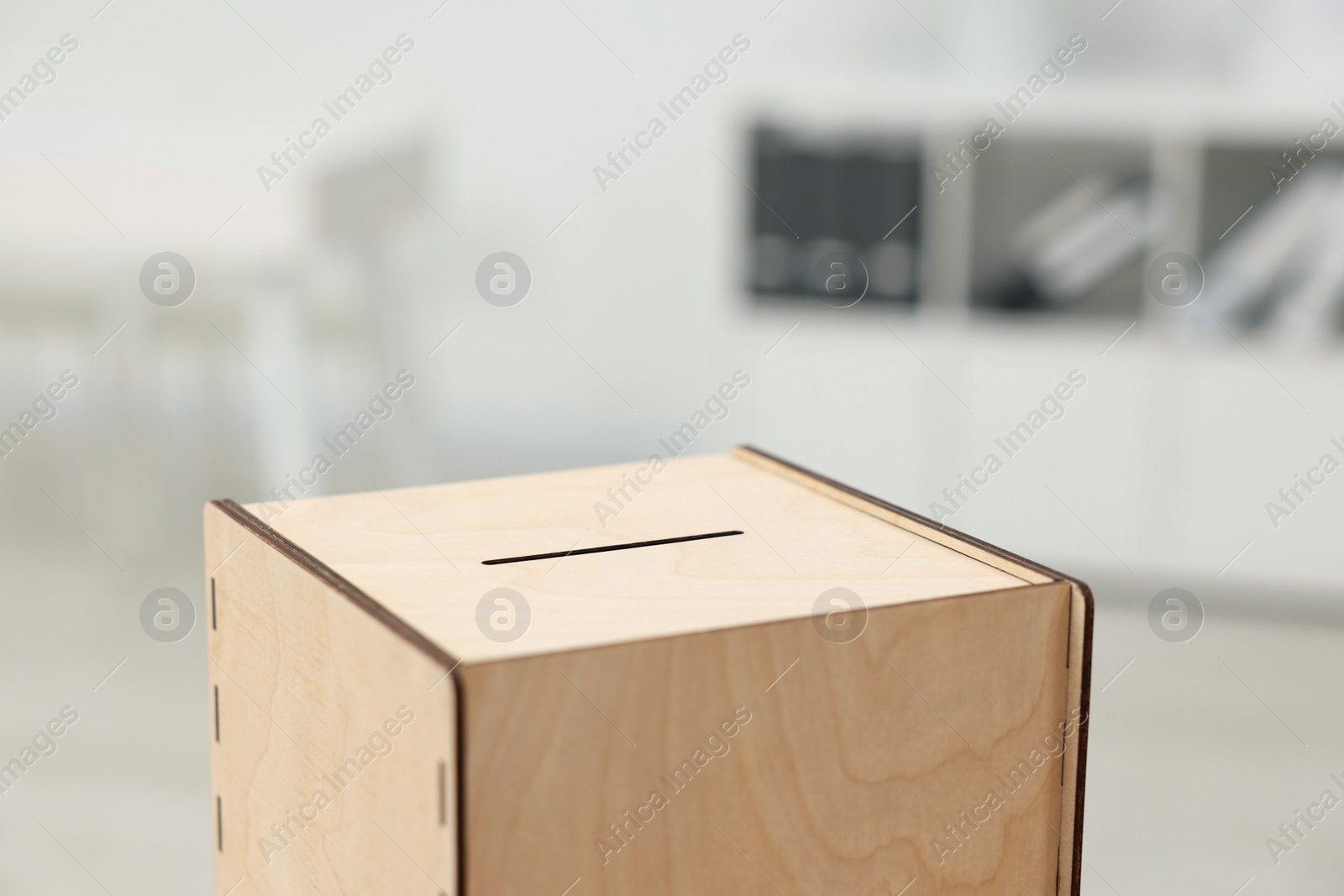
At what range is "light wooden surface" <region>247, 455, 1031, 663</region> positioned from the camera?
74cm

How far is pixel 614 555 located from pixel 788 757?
0.21 metres

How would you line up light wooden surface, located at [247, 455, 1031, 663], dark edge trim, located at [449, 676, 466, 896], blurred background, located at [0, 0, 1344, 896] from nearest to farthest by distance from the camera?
1. dark edge trim, located at [449, 676, 466, 896]
2. light wooden surface, located at [247, 455, 1031, 663]
3. blurred background, located at [0, 0, 1344, 896]

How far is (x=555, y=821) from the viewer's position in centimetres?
69

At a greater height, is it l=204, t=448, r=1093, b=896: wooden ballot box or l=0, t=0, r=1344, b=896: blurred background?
l=0, t=0, r=1344, b=896: blurred background

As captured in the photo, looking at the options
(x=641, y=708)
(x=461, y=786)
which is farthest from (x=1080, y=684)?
(x=461, y=786)

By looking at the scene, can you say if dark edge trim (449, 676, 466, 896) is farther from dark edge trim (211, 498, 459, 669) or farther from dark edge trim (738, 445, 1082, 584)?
dark edge trim (738, 445, 1082, 584)

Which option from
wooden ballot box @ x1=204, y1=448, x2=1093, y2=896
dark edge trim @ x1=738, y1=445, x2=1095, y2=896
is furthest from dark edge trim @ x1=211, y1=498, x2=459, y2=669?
dark edge trim @ x1=738, y1=445, x2=1095, y2=896

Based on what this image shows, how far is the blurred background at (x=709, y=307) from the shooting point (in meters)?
2.53

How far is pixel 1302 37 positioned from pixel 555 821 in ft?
10.7

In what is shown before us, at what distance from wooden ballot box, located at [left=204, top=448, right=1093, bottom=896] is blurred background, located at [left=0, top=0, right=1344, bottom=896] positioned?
1.25 metres

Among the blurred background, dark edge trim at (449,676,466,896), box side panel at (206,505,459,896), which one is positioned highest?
the blurred background

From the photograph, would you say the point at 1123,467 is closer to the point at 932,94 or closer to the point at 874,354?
the point at 874,354

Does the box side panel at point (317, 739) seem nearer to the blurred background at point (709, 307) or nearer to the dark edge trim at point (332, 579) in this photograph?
the dark edge trim at point (332, 579)

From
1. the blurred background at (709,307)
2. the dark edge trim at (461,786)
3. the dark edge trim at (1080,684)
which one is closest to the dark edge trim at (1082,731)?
the dark edge trim at (1080,684)
